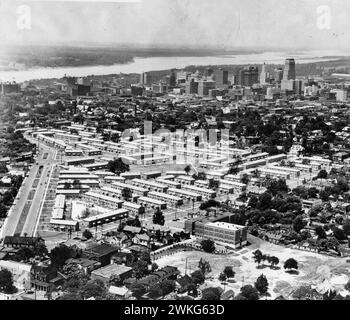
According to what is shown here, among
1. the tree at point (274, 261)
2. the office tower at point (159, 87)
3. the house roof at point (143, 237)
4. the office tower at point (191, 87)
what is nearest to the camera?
the tree at point (274, 261)

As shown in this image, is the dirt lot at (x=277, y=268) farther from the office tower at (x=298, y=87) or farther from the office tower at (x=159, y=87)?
the office tower at (x=298, y=87)

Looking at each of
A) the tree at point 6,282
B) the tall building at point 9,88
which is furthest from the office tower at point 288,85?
the tree at point 6,282

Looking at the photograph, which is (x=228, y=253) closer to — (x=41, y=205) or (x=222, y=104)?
(x=41, y=205)

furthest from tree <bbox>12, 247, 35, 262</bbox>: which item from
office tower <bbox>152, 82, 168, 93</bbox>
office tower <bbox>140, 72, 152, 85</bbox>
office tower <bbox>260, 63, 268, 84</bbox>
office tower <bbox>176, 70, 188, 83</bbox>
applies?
office tower <bbox>260, 63, 268, 84</bbox>

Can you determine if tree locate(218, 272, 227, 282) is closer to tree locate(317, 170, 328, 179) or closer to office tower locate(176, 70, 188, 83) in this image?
tree locate(317, 170, 328, 179)

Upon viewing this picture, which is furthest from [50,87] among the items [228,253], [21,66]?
[228,253]
